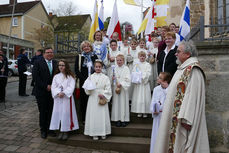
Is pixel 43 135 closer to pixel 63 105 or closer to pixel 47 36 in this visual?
pixel 63 105

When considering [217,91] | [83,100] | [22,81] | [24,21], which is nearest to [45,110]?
[83,100]

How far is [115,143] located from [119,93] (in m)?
1.14

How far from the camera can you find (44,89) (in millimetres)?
4535

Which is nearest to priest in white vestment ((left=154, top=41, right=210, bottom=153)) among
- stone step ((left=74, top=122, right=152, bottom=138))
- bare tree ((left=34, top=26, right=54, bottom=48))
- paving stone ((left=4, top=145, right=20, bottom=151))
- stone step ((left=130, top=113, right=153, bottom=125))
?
stone step ((left=74, top=122, right=152, bottom=138))

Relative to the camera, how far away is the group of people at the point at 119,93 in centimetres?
274

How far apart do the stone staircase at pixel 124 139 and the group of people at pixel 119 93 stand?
0.15 metres

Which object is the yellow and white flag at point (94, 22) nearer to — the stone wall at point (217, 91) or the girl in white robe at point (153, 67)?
the girl in white robe at point (153, 67)

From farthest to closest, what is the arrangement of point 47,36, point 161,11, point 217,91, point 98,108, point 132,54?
1. point 47,36
2. point 132,54
3. point 161,11
4. point 98,108
5. point 217,91

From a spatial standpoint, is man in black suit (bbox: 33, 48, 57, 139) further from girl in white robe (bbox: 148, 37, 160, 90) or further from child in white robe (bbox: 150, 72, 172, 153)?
girl in white robe (bbox: 148, 37, 160, 90)

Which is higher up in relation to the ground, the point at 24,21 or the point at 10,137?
the point at 24,21

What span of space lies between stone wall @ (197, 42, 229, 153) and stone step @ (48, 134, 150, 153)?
4.37 ft

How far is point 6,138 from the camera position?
4.51 metres

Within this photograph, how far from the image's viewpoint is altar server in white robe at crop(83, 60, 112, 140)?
4180 millimetres

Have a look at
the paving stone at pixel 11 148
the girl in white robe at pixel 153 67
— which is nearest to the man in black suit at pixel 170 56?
the girl in white robe at pixel 153 67
